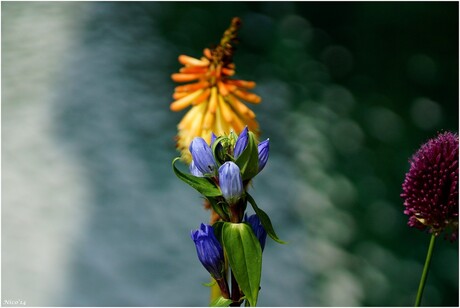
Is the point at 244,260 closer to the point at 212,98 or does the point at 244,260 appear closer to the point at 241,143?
the point at 241,143

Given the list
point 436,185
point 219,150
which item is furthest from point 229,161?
point 436,185

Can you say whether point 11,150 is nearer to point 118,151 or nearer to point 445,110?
point 118,151

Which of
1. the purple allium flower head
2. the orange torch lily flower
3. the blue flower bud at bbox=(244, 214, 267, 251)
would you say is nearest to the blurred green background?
the orange torch lily flower

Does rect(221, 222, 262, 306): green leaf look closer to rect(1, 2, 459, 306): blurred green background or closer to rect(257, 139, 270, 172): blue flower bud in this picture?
rect(257, 139, 270, 172): blue flower bud

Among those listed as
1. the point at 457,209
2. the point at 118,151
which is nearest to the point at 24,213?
the point at 118,151

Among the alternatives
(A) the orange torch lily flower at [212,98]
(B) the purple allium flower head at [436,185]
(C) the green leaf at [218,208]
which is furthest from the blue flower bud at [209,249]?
(A) the orange torch lily flower at [212,98]

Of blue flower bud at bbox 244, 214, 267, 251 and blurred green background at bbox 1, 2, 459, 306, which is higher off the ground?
blue flower bud at bbox 244, 214, 267, 251
